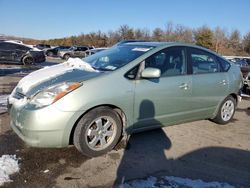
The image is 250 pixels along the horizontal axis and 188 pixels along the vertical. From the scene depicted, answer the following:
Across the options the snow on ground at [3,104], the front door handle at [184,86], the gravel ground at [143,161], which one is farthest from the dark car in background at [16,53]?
the front door handle at [184,86]

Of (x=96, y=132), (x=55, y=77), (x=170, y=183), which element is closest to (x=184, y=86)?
(x=96, y=132)

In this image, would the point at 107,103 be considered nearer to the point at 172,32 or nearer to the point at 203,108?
the point at 203,108

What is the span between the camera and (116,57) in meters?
4.69

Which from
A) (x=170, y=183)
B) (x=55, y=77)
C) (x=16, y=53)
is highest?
(x=16, y=53)

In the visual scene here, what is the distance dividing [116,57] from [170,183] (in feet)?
7.29

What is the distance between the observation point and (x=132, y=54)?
4578 millimetres

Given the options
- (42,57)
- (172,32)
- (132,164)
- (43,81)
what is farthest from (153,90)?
(172,32)

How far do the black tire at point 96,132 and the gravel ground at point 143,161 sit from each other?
0.13 meters

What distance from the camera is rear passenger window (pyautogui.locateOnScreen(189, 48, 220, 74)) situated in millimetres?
5062

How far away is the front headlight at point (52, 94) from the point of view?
3.66 metres

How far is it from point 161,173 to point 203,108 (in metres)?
2.05

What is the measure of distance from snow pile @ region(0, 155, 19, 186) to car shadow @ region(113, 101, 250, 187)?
4.09 feet

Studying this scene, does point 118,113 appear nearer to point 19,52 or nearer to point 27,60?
point 27,60

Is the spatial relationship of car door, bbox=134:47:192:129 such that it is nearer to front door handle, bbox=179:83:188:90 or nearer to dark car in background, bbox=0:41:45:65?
front door handle, bbox=179:83:188:90
